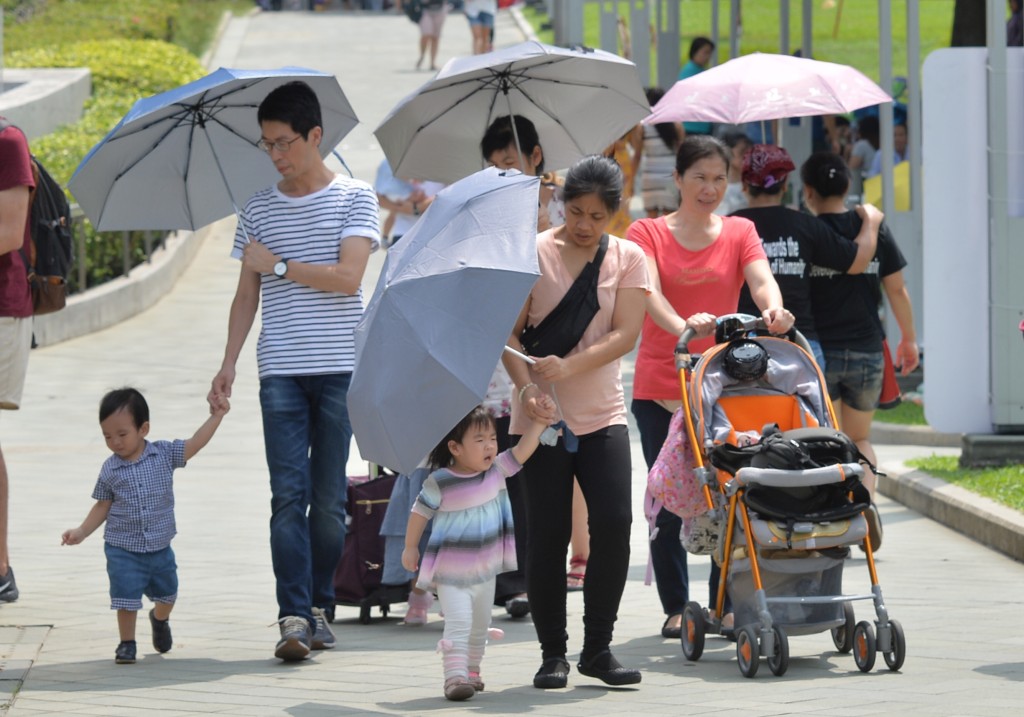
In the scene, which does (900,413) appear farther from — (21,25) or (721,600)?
(21,25)

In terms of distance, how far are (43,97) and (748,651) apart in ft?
55.2

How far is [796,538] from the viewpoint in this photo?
21.2ft

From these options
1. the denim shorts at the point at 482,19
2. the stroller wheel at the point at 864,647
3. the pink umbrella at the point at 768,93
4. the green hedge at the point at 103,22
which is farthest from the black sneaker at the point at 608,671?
the denim shorts at the point at 482,19

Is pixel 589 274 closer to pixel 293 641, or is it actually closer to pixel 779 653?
pixel 779 653

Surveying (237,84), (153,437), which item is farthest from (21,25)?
(237,84)

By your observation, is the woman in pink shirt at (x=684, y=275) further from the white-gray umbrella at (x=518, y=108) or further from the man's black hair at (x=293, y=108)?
the man's black hair at (x=293, y=108)

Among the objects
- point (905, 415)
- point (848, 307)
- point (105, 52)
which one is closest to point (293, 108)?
point (848, 307)

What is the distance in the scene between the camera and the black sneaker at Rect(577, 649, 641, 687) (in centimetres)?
629

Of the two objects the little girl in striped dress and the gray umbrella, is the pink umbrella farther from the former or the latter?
the gray umbrella

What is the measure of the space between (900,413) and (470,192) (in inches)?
300

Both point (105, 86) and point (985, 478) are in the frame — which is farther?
point (105, 86)

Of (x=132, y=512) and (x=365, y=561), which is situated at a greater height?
(x=132, y=512)

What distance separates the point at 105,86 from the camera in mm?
25281

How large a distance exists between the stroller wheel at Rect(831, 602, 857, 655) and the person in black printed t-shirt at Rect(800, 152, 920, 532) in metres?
1.65
